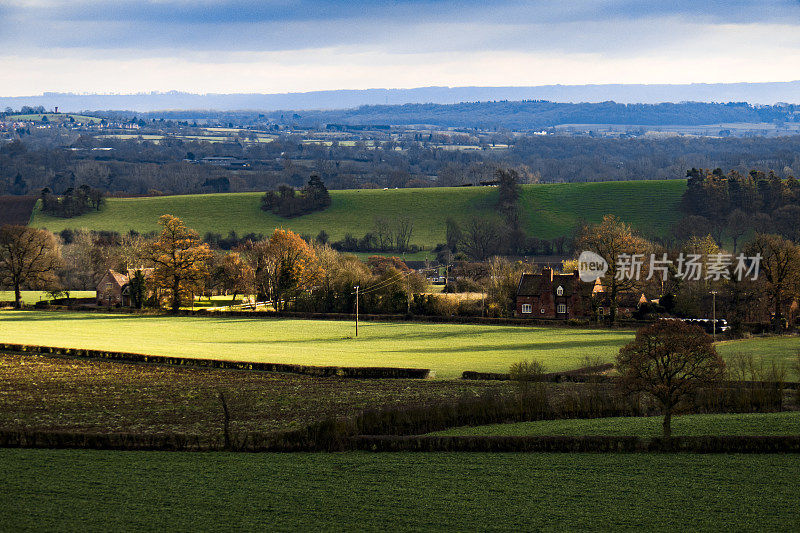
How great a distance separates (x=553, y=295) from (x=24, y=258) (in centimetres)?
5011

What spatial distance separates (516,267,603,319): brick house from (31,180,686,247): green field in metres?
56.0

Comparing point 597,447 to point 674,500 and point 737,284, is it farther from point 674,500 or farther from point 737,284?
point 737,284

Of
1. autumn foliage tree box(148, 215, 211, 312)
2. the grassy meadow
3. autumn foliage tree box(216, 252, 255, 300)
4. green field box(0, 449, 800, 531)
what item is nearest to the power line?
autumn foliage tree box(148, 215, 211, 312)

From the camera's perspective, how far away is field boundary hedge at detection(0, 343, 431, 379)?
135ft

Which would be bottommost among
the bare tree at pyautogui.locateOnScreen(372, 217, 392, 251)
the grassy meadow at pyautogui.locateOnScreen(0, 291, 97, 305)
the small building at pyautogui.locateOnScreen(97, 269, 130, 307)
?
the grassy meadow at pyautogui.locateOnScreen(0, 291, 97, 305)

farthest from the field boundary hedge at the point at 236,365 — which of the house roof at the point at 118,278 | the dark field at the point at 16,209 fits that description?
the dark field at the point at 16,209

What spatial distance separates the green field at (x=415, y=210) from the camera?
137 m

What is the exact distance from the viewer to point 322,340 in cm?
5881

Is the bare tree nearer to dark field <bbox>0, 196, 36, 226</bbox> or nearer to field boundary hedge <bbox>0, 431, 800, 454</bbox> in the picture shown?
dark field <bbox>0, 196, 36, 226</bbox>

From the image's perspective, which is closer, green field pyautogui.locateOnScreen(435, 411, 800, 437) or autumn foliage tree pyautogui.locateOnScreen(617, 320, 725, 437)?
autumn foliage tree pyautogui.locateOnScreen(617, 320, 725, 437)

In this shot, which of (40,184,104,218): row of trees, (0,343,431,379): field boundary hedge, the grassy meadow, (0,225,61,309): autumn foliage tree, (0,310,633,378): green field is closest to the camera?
(0,343,431,379): field boundary hedge

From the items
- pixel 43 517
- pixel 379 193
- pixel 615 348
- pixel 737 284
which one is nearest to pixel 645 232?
pixel 379 193

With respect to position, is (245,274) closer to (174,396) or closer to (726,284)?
(726,284)

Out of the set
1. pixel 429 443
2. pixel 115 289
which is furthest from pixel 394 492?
pixel 115 289
